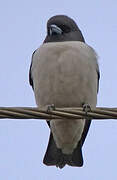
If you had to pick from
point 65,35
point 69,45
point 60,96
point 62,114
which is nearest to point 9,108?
point 62,114

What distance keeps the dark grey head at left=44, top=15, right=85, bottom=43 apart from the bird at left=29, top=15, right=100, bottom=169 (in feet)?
0.04

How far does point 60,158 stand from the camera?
629cm

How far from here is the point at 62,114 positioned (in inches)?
150

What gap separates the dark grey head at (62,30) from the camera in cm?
657

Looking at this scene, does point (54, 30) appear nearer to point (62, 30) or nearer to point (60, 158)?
point (62, 30)

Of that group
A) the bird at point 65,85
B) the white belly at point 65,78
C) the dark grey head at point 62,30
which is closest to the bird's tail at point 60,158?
the bird at point 65,85

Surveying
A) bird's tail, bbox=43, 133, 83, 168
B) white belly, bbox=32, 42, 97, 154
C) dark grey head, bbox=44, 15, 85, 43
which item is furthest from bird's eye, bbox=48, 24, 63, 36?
bird's tail, bbox=43, 133, 83, 168

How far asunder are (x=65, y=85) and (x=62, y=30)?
4.05ft

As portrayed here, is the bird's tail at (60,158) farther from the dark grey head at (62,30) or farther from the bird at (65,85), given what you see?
the dark grey head at (62,30)

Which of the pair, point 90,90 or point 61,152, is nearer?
point 90,90

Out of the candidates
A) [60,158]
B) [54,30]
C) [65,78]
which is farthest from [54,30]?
[60,158]

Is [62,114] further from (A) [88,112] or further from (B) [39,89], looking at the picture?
(B) [39,89]

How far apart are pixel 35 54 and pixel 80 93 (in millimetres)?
778

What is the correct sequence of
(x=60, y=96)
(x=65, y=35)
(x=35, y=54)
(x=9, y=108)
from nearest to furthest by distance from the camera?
(x=9, y=108)
(x=60, y=96)
(x=35, y=54)
(x=65, y=35)
